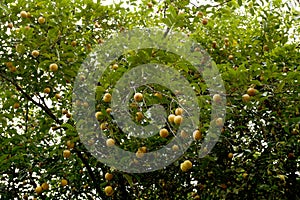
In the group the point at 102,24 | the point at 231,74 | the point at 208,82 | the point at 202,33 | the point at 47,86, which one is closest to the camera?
the point at 231,74

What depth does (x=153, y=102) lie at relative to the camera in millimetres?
2211

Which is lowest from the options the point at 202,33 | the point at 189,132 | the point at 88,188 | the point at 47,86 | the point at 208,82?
the point at 189,132

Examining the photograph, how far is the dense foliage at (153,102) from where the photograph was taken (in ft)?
8.05

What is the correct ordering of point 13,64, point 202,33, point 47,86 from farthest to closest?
point 202,33, point 47,86, point 13,64

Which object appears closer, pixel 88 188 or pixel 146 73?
pixel 146 73

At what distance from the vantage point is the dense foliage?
246cm

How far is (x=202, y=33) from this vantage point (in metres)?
3.84

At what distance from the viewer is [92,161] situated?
286cm

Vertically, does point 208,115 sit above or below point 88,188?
below

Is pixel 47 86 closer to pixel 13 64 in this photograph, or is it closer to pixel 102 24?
pixel 13 64

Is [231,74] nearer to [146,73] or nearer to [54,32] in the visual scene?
[146,73]

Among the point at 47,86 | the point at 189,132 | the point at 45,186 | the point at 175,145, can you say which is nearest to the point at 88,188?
the point at 45,186

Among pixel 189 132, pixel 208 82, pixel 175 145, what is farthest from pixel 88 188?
pixel 208 82

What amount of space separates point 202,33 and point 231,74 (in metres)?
1.74
